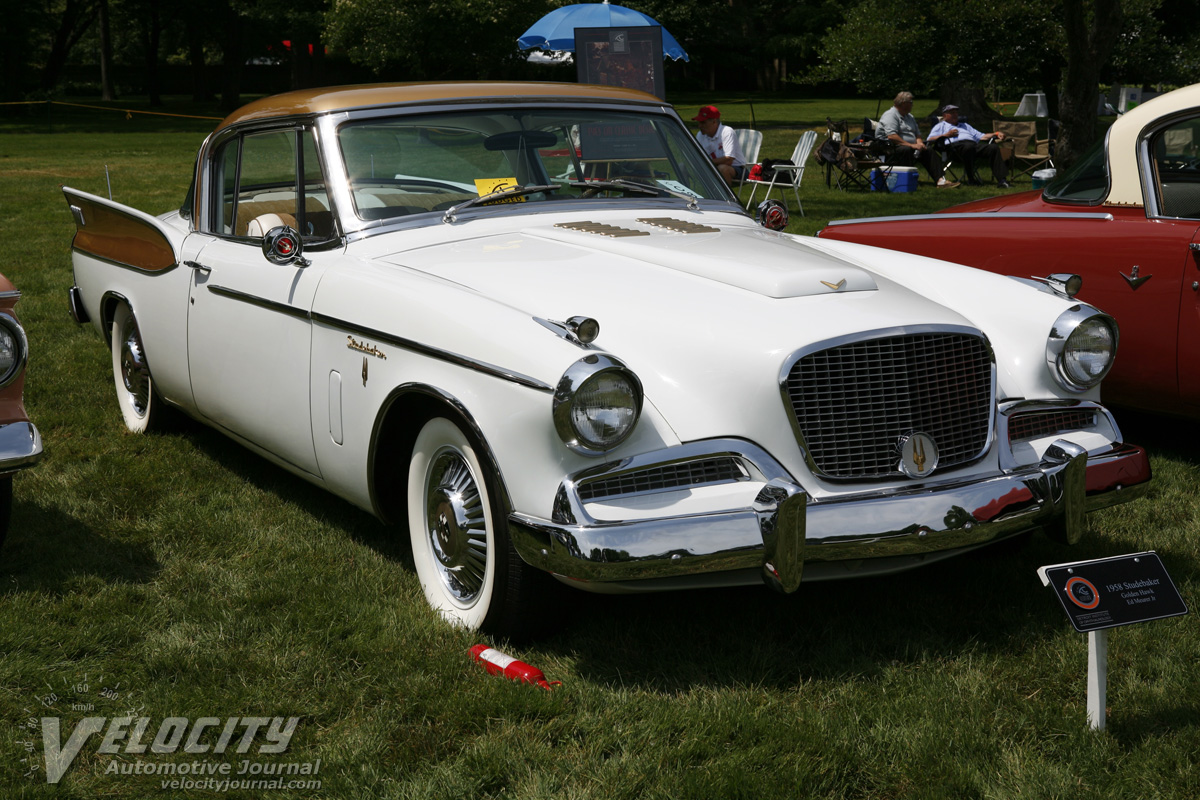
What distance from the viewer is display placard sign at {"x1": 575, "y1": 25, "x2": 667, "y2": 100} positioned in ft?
36.0

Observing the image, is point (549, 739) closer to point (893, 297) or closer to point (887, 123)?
point (893, 297)

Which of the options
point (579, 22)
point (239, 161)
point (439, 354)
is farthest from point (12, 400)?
point (579, 22)

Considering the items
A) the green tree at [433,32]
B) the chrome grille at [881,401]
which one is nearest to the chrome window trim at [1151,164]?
the chrome grille at [881,401]

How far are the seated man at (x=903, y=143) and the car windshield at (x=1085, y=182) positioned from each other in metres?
10.2

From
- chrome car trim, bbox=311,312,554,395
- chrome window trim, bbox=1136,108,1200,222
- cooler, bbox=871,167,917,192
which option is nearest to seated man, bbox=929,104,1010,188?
cooler, bbox=871,167,917,192

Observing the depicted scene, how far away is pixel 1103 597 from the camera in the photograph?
272cm

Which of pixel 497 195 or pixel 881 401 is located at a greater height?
pixel 497 195

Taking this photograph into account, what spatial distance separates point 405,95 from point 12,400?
1807 mm

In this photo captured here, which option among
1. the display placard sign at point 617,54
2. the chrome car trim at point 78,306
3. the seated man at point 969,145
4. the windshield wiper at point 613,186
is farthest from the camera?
the seated man at point 969,145

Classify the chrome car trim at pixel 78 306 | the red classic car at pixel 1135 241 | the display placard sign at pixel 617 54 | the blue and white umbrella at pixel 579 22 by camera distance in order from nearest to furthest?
the red classic car at pixel 1135 241
the chrome car trim at pixel 78 306
the display placard sign at pixel 617 54
the blue and white umbrella at pixel 579 22

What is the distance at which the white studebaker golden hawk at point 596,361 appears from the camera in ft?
9.68

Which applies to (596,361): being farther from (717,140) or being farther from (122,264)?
(717,140)

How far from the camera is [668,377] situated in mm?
3104

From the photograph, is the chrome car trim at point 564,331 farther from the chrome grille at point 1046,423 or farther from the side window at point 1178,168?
the side window at point 1178,168
